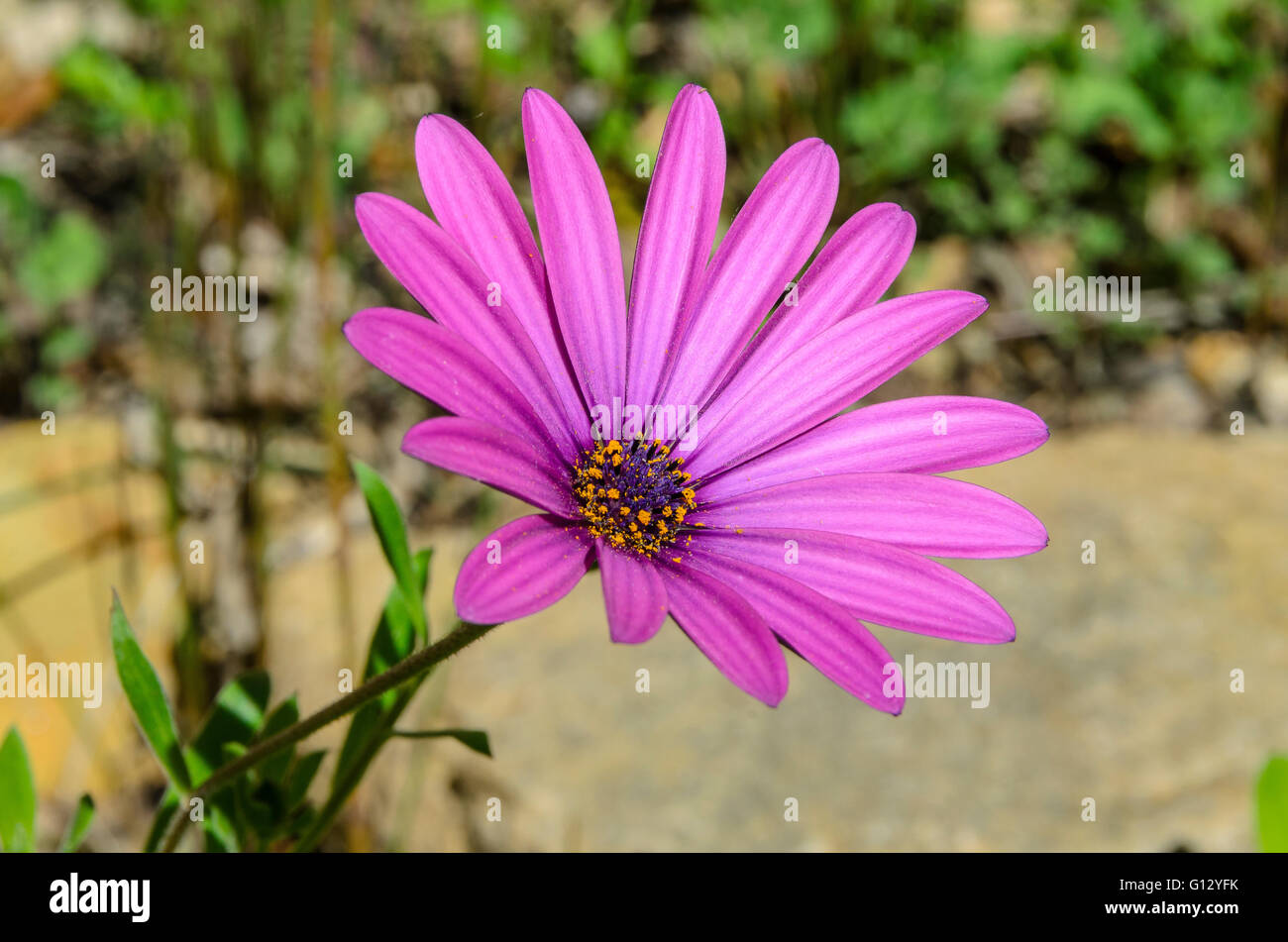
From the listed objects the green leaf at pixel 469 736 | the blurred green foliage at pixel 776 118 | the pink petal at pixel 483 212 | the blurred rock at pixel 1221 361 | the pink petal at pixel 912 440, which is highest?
the blurred green foliage at pixel 776 118

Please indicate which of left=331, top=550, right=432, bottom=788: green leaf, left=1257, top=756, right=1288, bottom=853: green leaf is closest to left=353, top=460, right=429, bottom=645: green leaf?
left=331, top=550, right=432, bottom=788: green leaf

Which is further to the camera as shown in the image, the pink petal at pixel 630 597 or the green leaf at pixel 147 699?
the green leaf at pixel 147 699

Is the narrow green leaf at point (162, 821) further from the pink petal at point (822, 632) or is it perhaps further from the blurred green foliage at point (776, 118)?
the blurred green foliage at point (776, 118)

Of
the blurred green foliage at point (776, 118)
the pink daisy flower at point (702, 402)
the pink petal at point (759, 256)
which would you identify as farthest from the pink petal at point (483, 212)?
the blurred green foliage at point (776, 118)

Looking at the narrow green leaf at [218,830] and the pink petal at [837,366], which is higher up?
the pink petal at [837,366]

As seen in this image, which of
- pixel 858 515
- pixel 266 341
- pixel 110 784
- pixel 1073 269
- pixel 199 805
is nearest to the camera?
pixel 858 515
